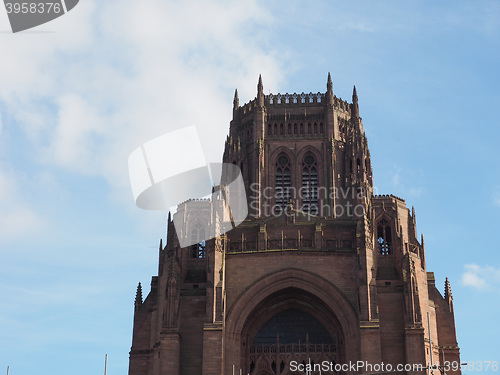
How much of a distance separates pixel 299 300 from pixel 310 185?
15.3 metres

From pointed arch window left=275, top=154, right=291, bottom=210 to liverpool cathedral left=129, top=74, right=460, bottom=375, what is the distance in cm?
661

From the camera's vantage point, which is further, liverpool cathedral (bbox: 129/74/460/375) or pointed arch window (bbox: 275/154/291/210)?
pointed arch window (bbox: 275/154/291/210)

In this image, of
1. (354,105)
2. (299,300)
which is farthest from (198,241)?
(354,105)

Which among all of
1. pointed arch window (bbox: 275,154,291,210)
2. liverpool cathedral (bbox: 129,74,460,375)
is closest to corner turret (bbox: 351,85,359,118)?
pointed arch window (bbox: 275,154,291,210)

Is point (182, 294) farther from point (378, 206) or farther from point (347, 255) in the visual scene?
point (378, 206)

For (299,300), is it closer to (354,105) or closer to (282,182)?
(282,182)

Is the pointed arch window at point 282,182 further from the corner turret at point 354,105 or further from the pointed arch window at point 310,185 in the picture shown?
the corner turret at point 354,105

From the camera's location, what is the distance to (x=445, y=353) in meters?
59.2

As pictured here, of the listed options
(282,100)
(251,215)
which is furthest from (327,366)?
(282,100)

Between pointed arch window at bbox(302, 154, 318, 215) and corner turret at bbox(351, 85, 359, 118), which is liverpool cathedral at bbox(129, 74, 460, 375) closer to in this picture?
pointed arch window at bbox(302, 154, 318, 215)

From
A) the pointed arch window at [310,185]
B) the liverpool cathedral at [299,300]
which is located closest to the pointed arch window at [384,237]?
the liverpool cathedral at [299,300]

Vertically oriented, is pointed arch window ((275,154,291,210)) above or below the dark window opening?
above

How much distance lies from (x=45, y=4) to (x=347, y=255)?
2571 cm

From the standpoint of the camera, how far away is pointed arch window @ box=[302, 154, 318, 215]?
2734 inches
